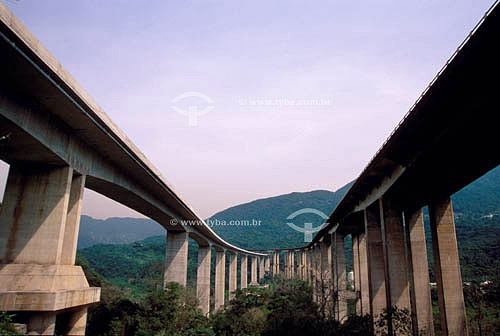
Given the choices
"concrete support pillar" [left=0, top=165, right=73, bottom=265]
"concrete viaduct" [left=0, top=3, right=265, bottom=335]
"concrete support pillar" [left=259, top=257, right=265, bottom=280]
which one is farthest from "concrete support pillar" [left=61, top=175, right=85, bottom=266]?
"concrete support pillar" [left=259, top=257, right=265, bottom=280]

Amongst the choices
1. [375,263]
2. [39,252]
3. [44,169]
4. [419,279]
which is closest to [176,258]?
[375,263]

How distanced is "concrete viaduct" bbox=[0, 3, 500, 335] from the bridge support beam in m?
0.04

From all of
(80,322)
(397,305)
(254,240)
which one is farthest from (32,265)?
(254,240)

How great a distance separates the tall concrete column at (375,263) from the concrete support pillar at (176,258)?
1640 centimetres

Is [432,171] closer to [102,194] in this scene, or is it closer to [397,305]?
[397,305]

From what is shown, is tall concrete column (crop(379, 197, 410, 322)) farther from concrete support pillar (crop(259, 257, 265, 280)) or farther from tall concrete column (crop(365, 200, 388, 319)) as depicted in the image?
concrete support pillar (crop(259, 257, 265, 280))

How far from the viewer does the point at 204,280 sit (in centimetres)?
4616

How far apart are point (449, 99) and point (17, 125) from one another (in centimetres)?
1442

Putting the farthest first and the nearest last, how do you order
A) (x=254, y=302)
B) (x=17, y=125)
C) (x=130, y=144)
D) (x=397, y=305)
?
(x=254, y=302) → (x=397, y=305) → (x=130, y=144) → (x=17, y=125)

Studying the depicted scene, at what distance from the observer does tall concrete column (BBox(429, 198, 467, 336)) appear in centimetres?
2083

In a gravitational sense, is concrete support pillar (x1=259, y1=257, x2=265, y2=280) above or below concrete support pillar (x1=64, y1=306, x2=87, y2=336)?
above

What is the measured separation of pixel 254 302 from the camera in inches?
1852

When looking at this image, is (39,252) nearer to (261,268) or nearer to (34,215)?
(34,215)

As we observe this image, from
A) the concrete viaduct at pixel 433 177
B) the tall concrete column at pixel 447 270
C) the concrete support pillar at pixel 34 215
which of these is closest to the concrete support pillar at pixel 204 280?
the concrete viaduct at pixel 433 177
